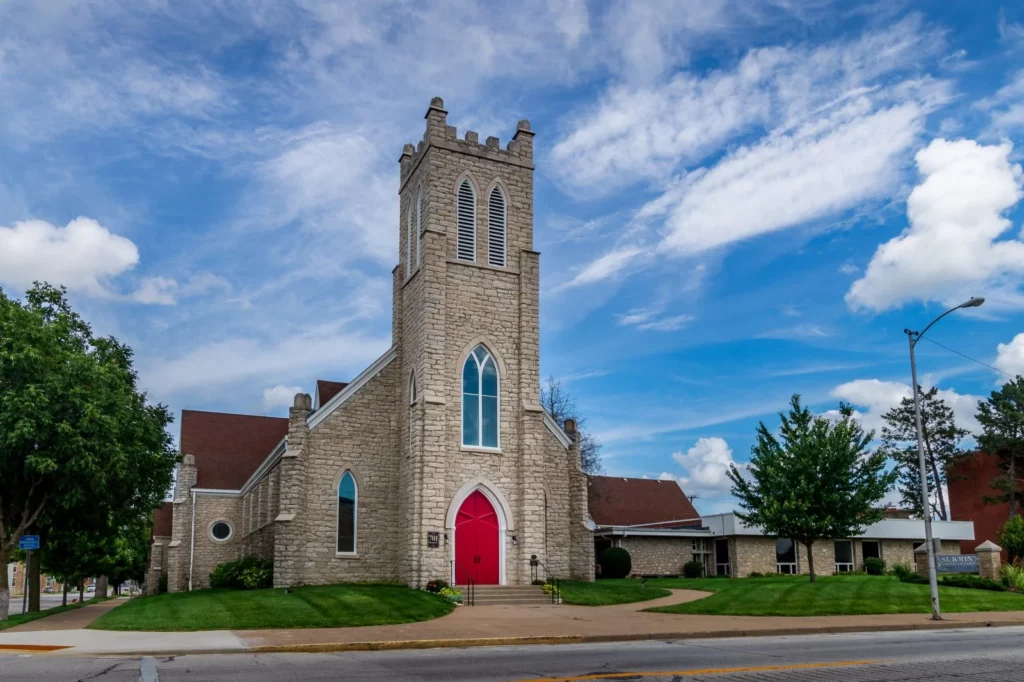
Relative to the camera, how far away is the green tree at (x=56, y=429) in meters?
23.4

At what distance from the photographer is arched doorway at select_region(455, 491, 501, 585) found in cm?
2823

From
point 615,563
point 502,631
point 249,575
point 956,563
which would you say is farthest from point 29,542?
point 956,563

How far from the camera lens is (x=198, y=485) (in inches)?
1638

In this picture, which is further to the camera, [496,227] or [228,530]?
[228,530]

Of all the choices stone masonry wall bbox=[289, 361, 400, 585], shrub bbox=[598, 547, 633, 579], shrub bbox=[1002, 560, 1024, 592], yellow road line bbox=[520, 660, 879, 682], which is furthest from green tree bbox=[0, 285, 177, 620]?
shrub bbox=[1002, 560, 1024, 592]

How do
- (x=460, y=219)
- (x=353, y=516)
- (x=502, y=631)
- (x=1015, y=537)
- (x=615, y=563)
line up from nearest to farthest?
(x=502, y=631) → (x=353, y=516) → (x=460, y=219) → (x=1015, y=537) → (x=615, y=563)

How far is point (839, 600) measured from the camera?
23.7m

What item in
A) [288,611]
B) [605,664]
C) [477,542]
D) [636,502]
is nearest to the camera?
[605,664]

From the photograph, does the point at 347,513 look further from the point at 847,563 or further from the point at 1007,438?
the point at 1007,438

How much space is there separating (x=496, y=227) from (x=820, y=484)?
51.3 ft

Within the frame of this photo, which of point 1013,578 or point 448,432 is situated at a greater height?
point 448,432

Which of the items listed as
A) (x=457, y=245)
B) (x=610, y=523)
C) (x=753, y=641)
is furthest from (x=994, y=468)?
(x=753, y=641)

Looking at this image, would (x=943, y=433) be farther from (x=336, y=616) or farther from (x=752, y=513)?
(x=336, y=616)

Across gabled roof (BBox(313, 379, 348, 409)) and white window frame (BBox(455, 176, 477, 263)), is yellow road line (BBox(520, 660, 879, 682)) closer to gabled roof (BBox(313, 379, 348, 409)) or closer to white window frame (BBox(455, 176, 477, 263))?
white window frame (BBox(455, 176, 477, 263))
